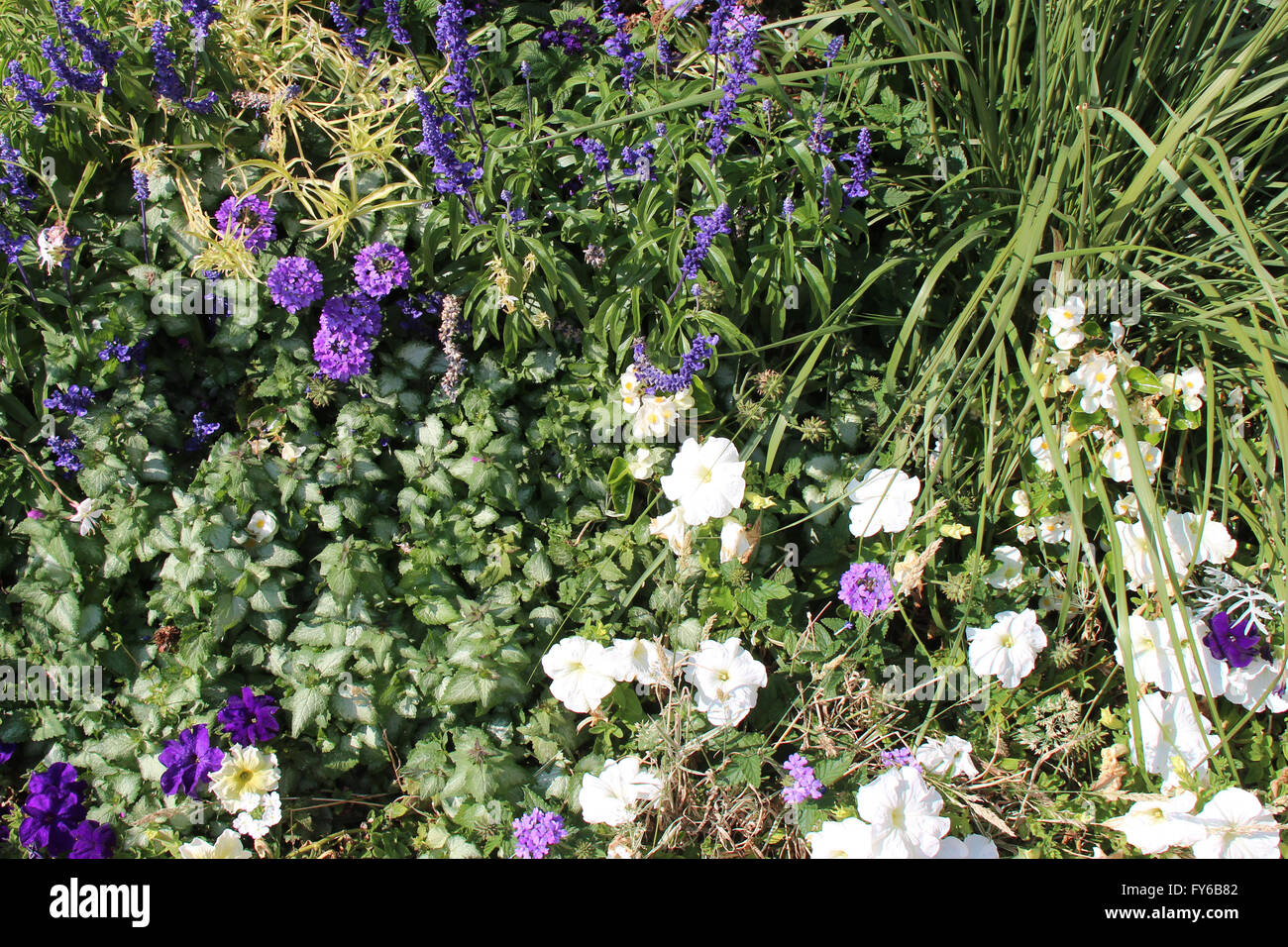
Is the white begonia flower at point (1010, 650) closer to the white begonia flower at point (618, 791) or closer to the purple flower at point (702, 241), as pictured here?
the white begonia flower at point (618, 791)

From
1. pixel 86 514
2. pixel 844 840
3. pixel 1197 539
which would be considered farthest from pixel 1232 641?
pixel 86 514

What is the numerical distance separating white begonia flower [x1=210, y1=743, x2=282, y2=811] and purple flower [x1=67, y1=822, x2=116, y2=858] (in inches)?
8.4

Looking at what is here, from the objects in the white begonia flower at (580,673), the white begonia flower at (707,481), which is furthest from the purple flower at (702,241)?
the white begonia flower at (580,673)

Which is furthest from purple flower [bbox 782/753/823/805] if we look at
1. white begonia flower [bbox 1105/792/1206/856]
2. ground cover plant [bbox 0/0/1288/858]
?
white begonia flower [bbox 1105/792/1206/856]

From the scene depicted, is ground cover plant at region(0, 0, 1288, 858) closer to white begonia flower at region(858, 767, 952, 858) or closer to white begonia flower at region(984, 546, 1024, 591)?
white begonia flower at region(984, 546, 1024, 591)

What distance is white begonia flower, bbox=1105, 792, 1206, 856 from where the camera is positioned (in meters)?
1.61

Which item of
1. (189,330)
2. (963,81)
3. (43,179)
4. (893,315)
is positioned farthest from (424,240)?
(963,81)

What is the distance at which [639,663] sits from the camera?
190cm

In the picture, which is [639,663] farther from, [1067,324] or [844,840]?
[1067,324]

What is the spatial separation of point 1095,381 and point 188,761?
2.20 metres

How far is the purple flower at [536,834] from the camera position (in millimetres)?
1662

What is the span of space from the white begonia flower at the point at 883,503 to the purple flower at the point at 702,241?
631 millimetres

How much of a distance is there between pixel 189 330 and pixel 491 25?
46.9 inches

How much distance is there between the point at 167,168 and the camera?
2242 mm
